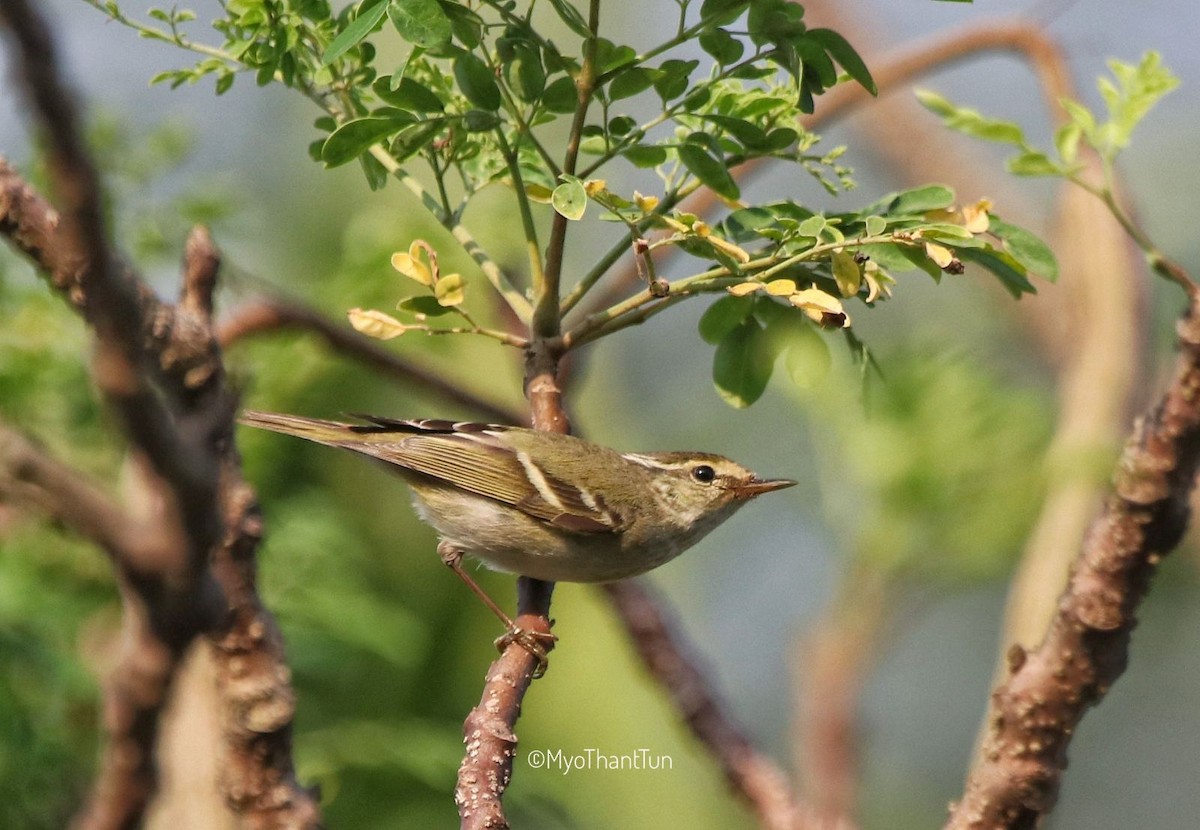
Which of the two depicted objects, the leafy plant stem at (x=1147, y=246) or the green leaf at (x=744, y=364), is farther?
the green leaf at (x=744, y=364)

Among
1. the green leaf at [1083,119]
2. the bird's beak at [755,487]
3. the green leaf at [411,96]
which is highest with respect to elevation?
the bird's beak at [755,487]

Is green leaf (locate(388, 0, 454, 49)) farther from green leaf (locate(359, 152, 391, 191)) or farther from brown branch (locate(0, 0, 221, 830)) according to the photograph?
brown branch (locate(0, 0, 221, 830))

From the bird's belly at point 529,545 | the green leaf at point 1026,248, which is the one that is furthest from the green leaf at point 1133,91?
the bird's belly at point 529,545

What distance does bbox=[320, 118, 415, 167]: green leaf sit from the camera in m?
1.89

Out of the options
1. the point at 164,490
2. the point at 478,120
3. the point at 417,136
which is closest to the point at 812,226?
the point at 478,120

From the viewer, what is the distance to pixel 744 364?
234cm

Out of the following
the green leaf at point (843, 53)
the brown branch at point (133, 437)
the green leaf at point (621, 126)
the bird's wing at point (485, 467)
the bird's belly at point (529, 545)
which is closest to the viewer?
the brown branch at point (133, 437)

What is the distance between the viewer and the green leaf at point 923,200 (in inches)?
81.4

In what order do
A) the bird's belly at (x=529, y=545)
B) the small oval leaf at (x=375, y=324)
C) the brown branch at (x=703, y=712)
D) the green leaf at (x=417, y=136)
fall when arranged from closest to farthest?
the green leaf at (x=417, y=136)
the small oval leaf at (x=375, y=324)
the brown branch at (x=703, y=712)
the bird's belly at (x=529, y=545)

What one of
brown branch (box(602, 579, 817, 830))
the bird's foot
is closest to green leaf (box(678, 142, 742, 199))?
the bird's foot

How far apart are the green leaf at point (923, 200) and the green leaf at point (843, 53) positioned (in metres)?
0.24

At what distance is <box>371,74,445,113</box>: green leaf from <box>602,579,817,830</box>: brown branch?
1.76 meters

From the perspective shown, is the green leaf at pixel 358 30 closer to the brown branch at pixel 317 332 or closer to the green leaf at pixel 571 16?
the green leaf at pixel 571 16

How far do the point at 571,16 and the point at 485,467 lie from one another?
1.83 meters
